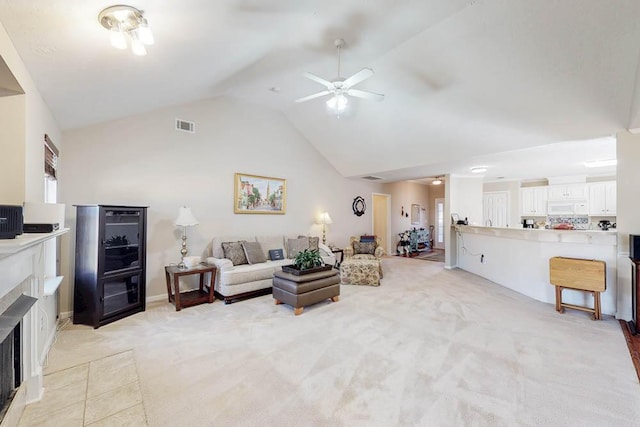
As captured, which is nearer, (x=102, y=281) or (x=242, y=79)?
(x=102, y=281)

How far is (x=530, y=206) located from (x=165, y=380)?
8310mm

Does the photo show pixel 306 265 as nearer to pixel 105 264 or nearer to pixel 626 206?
pixel 105 264

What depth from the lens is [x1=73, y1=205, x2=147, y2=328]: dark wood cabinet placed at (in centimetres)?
311

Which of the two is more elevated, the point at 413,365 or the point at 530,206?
the point at 530,206

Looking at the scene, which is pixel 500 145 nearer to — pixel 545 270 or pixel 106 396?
pixel 545 270

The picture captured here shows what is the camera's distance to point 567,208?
244 inches

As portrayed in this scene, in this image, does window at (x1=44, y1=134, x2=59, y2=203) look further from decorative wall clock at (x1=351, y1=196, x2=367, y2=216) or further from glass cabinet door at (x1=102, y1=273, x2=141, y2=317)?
decorative wall clock at (x1=351, y1=196, x2=367, y2=216)

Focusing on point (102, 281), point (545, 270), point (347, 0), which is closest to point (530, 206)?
point (545, 270)

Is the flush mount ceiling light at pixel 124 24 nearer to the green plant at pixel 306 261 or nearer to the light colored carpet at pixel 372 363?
the light colored carpet at pixel 372 363

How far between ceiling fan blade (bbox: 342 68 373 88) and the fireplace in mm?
2899

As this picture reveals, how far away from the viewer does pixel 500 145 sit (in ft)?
13.4

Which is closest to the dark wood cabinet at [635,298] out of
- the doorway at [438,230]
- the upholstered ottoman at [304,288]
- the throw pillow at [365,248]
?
the upholstered ottoman at [304,288]

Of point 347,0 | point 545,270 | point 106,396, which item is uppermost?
point 347,0

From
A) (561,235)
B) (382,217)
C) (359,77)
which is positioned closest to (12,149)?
(359,77)
